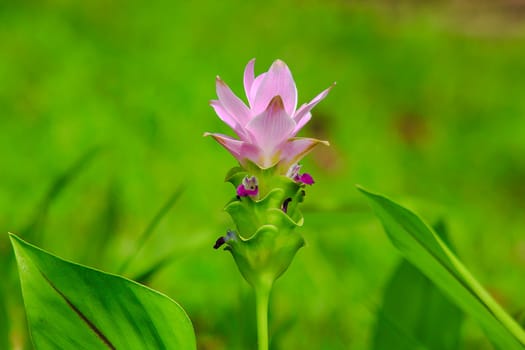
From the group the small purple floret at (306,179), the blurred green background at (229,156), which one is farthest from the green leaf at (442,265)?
the blurred green background at (229,156)

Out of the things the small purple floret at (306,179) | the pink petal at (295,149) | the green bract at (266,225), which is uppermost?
the pink petal at (295,149)

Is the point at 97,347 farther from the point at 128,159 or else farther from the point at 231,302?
the point at 128,159

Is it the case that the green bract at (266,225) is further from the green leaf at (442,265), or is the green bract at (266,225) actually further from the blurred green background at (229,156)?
the blurred green background at (229,156)

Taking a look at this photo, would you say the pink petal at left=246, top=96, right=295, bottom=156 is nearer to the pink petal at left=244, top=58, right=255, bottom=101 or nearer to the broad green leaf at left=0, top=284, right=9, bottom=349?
the pink petal at left=244, top=58, right=255, bottom=101

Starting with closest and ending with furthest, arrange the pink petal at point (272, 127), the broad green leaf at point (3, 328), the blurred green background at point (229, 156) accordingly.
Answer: the pink petal at point (272, 127), the broad green leaf at point (3, 328), the blurred green background at point (229, 156)

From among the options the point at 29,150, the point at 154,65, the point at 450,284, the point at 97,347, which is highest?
the point at 154,65

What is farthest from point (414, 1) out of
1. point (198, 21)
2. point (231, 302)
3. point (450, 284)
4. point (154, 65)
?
point (450, 284)

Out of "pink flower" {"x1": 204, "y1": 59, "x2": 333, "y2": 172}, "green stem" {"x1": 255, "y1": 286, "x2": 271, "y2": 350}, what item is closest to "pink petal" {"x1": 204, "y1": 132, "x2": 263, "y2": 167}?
"pink flower" {"x1": 204, "y1": 59, "x2": 333, "y2": 172}
